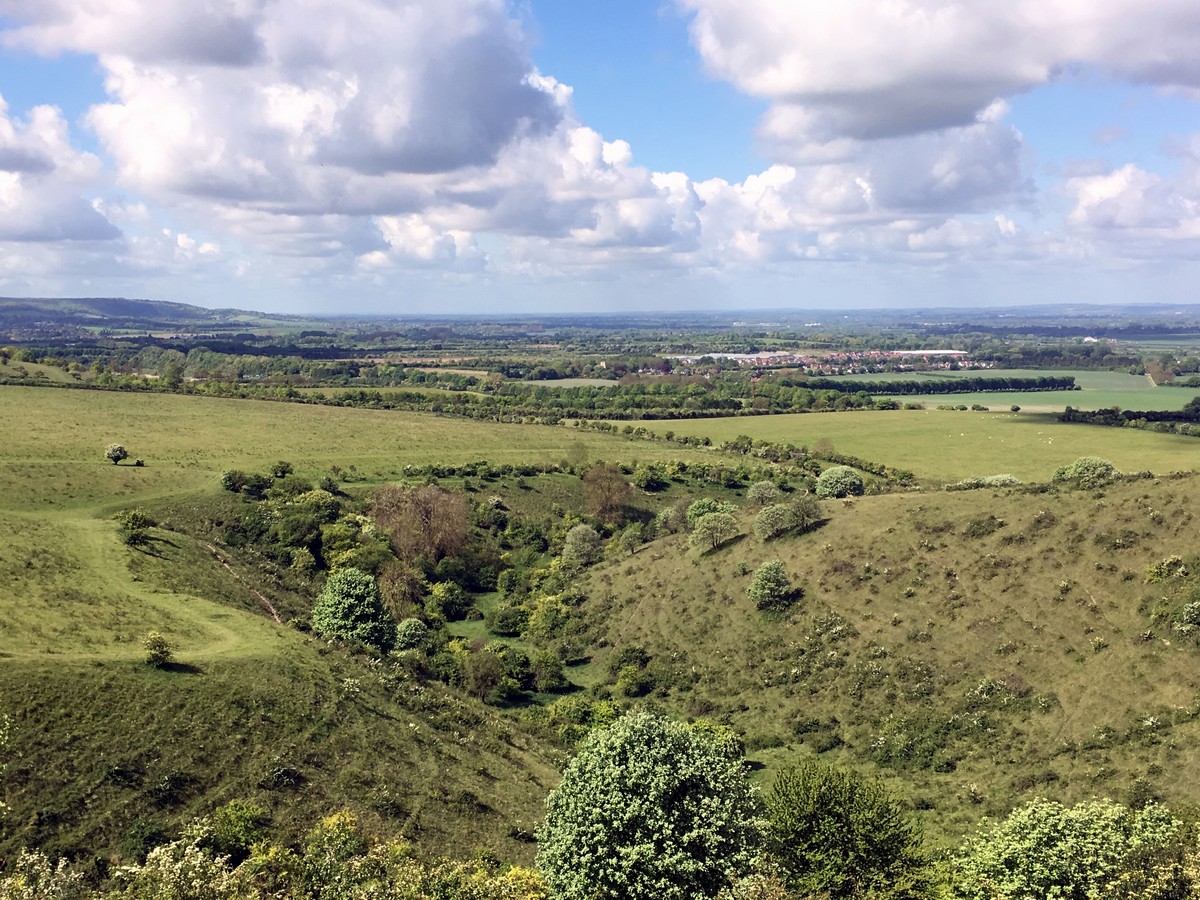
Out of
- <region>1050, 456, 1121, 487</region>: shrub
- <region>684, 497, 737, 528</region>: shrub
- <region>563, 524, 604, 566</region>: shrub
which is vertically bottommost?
<region>563, 524, 604, 566</region>: shrub

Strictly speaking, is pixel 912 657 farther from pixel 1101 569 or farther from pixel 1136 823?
pixel 1136 823

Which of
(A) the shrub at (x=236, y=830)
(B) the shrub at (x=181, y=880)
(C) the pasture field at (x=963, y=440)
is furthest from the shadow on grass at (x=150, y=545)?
(C) the pasture field at (x=963, y=440)

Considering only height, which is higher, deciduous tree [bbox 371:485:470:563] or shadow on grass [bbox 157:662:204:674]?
shadow on grass [bbox 157:662:204:674]

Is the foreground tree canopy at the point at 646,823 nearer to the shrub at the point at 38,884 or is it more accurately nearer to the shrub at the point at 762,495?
the shrub at the point at 38,884

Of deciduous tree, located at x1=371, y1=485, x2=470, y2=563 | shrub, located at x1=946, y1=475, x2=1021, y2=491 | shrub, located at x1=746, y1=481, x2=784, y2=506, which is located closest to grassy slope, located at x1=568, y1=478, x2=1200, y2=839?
shrub, located at x1=946, y1=475, x2=1021, y2=491

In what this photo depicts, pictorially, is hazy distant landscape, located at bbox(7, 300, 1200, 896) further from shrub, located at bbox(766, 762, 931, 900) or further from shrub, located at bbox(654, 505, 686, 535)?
shrub, located at bbox(654, 505, 686, 535)

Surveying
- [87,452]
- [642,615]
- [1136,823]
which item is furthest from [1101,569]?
[87,452]
